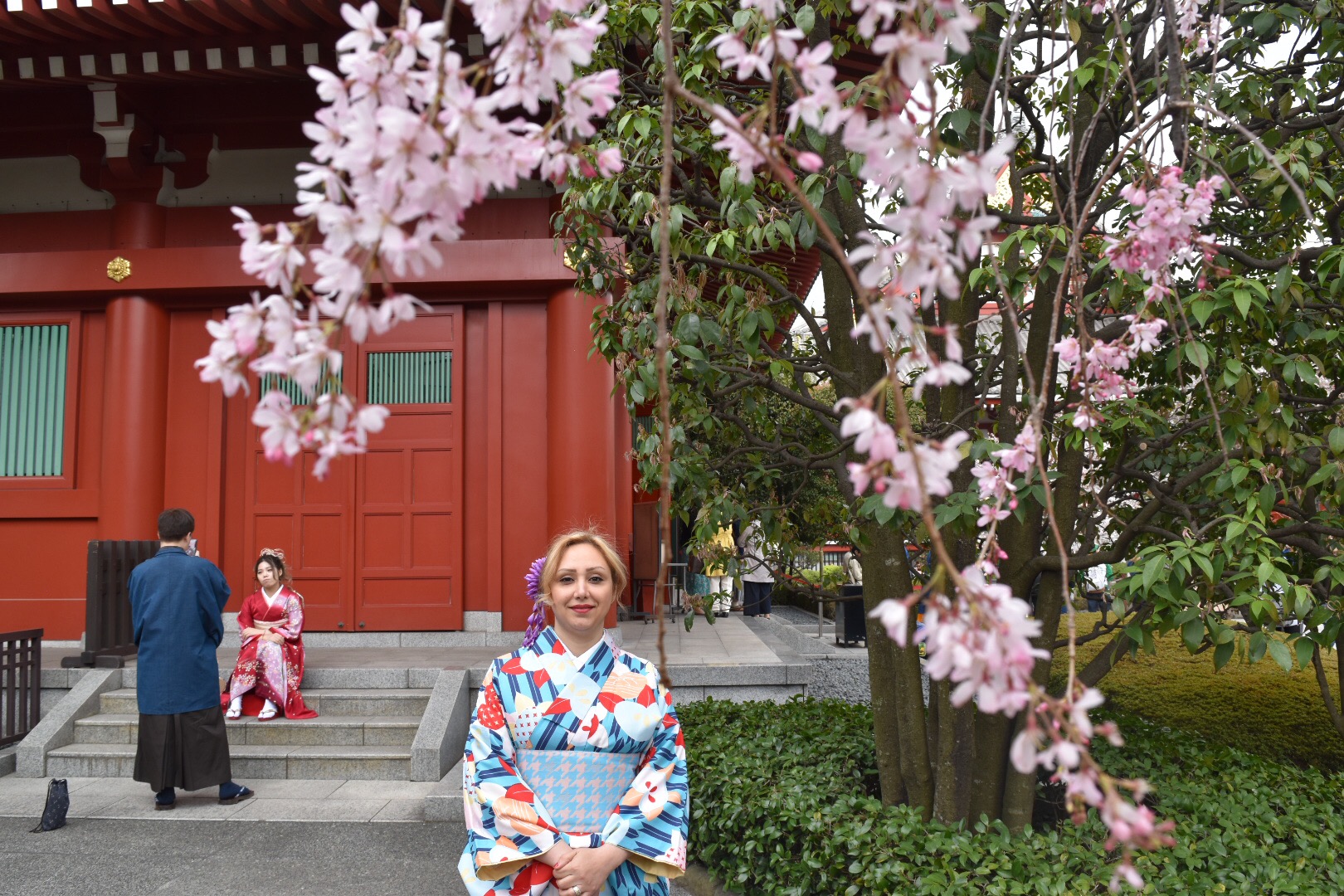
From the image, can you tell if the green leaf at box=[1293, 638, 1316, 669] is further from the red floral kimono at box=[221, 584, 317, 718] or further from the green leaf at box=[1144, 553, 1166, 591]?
the red floral kimono at box=[221, 584, 317, 718]

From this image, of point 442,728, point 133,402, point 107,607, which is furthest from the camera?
point 133,402

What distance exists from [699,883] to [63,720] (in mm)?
4686

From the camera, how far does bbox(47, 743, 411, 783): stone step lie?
5809mm

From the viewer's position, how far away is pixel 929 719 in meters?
4.06

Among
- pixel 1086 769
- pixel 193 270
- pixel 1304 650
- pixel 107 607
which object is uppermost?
pixel 193 270

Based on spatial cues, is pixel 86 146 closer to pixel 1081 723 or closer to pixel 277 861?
pixel 277 861

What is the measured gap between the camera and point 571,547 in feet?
9.17

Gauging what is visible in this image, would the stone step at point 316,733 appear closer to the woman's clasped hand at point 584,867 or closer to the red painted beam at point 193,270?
A: the red painted beam at point 193,270

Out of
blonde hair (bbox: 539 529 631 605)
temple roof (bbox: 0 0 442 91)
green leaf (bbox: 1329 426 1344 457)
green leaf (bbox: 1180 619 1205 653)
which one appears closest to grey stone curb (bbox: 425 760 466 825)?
blonde hair (bbox: 539 529 631 605)

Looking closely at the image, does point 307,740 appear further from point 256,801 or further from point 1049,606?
point 1049,606

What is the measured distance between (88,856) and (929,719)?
4.00 m

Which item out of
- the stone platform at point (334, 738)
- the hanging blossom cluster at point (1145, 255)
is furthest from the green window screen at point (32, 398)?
the hanging blossom cluster at point (1145, 255)

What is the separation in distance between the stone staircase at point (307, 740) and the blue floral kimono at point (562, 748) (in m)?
3.56

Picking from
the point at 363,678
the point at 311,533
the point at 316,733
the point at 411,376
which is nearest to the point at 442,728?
the point at 316,733
